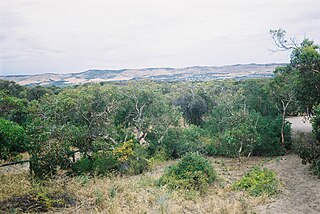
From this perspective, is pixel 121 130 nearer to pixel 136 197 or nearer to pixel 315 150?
pixel 136 197

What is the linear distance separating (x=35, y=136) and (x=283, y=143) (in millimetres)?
12378

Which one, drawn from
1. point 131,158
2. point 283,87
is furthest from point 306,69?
point 131,158

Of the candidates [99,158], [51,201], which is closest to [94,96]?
[99,158]

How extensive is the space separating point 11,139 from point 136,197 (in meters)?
4.06

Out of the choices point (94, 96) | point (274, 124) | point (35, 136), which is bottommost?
point (274, 124)

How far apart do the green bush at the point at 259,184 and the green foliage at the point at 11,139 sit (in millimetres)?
7113

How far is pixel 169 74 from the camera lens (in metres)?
84.7

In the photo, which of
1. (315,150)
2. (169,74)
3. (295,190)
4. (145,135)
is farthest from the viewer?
(169,74)

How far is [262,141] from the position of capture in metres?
16.6

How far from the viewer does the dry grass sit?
8.64 meters

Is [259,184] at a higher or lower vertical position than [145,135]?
lower

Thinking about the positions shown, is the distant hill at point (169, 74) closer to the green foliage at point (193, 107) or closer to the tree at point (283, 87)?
the green foliage at point (193, 107)

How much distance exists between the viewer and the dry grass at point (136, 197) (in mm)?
8638

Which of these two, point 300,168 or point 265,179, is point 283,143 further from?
point 265,179
